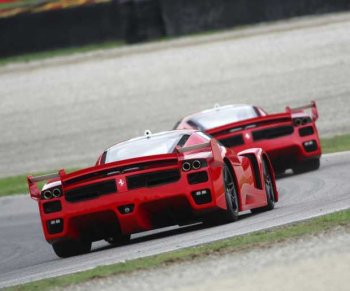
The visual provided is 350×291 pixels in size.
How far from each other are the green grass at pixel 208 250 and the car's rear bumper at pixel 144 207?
1.29 metres

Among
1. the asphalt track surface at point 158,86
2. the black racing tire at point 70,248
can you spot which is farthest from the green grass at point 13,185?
the black racing tire at point 70,248

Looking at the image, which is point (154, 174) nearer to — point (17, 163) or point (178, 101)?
point (17, 163)

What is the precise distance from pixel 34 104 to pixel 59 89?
0.94m

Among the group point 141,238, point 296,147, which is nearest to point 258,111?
point 296,147

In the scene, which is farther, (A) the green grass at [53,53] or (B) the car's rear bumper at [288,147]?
(A) the green grass at [53,53]

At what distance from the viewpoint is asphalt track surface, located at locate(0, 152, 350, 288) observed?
10.1 metres

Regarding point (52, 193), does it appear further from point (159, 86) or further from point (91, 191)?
point (159, 86)

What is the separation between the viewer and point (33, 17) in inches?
1284

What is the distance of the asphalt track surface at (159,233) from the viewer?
1013 centimetres

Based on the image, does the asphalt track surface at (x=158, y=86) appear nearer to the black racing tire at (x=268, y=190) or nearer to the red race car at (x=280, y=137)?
the red race car at (x=280, y=137)

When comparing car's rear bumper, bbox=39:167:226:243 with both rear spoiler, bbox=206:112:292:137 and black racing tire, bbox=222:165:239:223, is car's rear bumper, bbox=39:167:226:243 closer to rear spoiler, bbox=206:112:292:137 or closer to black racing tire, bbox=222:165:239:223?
black racing tire, bbox=222:165:239:223

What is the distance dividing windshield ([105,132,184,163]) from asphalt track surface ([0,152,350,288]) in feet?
2.55

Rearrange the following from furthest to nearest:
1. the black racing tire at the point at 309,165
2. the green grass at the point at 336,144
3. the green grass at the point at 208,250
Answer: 1. the green grass at the point at 336,144
2. the black racing tire at the point at 309,165
3. the green grass at the point at 208,250

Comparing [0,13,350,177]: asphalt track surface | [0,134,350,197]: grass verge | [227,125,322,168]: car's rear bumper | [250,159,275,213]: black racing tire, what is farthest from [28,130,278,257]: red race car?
[0,13,350,177]: asphalt track surface
